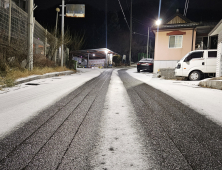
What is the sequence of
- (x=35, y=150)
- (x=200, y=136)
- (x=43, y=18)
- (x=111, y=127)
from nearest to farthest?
(x=35, y=150) < (x=200, y=136) < (x=111, y=127) < (x=43, y=18)

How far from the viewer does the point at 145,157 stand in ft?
5.07

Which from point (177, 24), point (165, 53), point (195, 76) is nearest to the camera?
point (195, 76)

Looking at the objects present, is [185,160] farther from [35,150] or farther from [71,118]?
[71,118]

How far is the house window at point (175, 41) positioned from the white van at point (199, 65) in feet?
23.0

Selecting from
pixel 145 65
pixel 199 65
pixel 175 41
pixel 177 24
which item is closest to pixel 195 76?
pixel 199 65

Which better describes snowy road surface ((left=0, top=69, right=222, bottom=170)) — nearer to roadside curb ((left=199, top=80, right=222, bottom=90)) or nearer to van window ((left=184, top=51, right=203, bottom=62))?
roadside curb ((left=199, top=80, right=222, bottom=90))

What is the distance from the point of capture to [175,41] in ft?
53.4

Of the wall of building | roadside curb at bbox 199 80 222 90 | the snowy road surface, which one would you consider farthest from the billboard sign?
the snowy road surface

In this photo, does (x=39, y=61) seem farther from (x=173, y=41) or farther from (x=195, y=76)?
(x=173, y=41)

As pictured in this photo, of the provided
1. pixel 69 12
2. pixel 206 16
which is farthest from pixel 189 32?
pixel 206 16

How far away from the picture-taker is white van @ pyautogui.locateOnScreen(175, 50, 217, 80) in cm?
927

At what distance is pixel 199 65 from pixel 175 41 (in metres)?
7.81

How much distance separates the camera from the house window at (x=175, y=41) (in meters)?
16.1

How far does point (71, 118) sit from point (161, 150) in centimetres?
149
